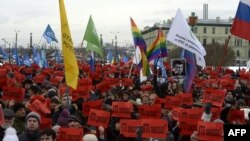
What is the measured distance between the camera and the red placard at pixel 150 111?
28.9ft

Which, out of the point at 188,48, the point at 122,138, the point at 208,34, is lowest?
the point at 122,138

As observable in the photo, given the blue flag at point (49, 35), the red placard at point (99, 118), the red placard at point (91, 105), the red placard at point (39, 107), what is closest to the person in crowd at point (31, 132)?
the red placard at point (99, 118)

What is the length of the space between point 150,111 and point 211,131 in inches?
72.9

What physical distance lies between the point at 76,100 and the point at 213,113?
10.9 ft

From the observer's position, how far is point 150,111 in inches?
348

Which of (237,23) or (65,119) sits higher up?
(237,23)

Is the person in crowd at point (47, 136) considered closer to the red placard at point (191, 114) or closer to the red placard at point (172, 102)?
the red placard at point (191, 114)

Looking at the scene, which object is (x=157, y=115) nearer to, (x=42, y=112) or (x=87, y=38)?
(x=42, y=112)

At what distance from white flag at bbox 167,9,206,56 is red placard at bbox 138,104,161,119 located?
130 inches

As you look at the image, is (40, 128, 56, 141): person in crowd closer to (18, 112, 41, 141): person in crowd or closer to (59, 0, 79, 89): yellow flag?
(18, 112, 41, 141): person in crowd

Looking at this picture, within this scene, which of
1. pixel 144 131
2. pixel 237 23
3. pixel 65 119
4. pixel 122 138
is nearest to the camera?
pixel 144 131

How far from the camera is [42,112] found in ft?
29.2

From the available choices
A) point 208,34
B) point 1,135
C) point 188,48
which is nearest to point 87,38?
point 188,48

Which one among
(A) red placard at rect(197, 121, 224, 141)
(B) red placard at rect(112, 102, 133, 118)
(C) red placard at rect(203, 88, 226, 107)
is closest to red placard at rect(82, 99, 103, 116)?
(B) red placard at rect(112, 102, 133, 118)
